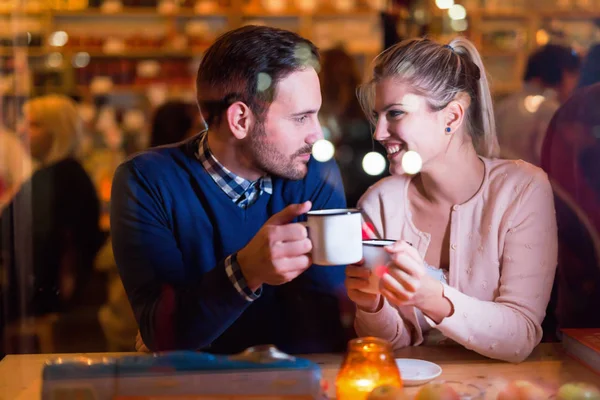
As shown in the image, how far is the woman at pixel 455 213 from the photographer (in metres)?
1.38

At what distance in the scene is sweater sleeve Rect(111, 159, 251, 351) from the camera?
1354 mm

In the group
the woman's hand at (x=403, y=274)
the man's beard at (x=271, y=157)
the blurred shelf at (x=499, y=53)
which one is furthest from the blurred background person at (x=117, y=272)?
the blurred shelf at (x=499, y=53)

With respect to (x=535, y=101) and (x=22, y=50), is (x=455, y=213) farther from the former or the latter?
(x=22, y=50)

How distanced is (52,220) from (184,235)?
0.33 metres

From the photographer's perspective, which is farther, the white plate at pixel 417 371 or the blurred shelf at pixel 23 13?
the blurred shelf at pixel 23 13

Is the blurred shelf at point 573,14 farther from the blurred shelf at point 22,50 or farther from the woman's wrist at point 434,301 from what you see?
the blurred shelf at point 22,50

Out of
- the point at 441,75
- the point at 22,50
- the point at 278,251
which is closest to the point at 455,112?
the point at 441,75

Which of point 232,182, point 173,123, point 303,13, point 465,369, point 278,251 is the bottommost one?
point 465,369

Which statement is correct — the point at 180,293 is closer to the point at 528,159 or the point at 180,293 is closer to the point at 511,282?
the point at 511,282

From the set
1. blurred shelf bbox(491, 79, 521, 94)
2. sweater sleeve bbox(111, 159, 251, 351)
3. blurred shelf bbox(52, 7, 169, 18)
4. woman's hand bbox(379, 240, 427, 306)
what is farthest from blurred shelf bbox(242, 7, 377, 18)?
woman's hand bbox(379, 240, 427, 306)

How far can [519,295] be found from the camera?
1433 mm

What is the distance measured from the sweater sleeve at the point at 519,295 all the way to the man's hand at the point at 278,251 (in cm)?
35

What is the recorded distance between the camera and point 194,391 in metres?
1.18

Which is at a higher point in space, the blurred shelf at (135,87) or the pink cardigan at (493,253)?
the blurred shelf at (135,87)
